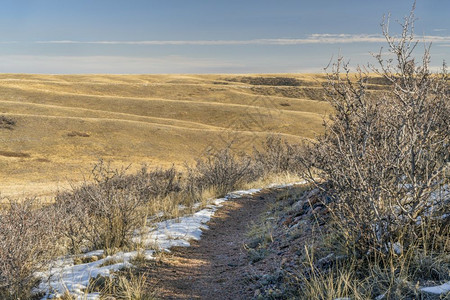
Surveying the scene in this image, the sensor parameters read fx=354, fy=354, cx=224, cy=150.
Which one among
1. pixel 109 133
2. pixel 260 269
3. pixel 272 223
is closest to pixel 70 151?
pixel 109 133

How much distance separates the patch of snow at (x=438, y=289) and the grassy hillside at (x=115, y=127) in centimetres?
1179

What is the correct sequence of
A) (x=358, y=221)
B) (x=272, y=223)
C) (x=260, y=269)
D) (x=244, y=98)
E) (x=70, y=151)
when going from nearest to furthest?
(x=358, y=221) → (x=260, y=269) → (x=272, y=223) → (x=70, y=151) → (x=244, y=98)

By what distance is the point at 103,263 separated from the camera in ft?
16.7

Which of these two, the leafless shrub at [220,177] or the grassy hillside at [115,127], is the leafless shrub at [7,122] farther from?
the leafless shrub at [220,177]

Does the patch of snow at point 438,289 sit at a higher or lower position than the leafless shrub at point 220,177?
higher

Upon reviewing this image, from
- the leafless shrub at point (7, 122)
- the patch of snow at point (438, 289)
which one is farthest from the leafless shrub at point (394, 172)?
the leafless shrub at point (7, 122)

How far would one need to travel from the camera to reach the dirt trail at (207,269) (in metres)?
4.49

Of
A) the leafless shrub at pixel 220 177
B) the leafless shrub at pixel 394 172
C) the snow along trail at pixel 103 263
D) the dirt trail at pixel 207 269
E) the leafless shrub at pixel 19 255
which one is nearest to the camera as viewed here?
the leafless shrub at pixel 394 172

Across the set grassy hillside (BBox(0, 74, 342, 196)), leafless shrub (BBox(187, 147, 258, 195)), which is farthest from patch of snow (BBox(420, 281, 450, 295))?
grassy hillside (BBox(0, 74, 342, 196))

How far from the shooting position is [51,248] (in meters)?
5.05

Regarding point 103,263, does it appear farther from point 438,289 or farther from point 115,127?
point 115,127

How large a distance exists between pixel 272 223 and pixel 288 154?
11923 millimetres

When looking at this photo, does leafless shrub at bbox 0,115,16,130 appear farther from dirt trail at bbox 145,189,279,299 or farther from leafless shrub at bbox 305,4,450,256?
leafless shrub at bbox 305,4,450,256

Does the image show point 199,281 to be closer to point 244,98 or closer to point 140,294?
point 140,294
